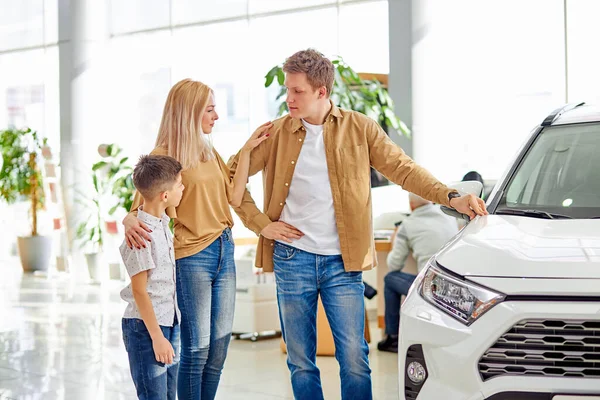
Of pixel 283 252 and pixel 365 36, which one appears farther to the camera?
pixel 365 36

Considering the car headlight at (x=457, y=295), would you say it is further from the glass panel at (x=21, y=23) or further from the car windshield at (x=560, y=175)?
the glass panel at (x=21, y=23)

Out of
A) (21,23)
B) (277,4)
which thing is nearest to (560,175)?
(277,4)

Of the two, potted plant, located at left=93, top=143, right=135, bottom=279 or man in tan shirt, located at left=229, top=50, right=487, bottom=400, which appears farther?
potted plant, located at left=93, top=143, right=135, bottom=279

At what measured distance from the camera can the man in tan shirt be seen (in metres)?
2.94

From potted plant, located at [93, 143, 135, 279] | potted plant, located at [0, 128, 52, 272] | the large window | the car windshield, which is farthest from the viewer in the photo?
potted plant, located at [0, 128, 52, 272]

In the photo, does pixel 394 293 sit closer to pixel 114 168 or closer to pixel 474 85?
pixel 474 85

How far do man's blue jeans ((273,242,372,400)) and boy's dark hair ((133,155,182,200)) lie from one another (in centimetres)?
53

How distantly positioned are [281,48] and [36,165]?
12.2 ft

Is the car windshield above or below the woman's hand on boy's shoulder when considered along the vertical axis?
above

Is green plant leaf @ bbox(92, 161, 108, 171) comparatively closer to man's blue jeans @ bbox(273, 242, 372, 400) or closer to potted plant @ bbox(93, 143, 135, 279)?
potted plant @ bbox(93, 143, 135, 279)

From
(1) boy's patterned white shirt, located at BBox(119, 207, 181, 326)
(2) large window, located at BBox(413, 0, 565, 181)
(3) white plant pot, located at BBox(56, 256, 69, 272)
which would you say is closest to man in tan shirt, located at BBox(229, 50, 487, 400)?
(1) boy's patterned white shirt, located at BBox(119, 207, 181, 326)

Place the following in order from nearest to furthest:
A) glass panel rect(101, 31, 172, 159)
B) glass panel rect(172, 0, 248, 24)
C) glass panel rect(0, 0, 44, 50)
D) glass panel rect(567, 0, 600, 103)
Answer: glass panel rect(567, 0, 600, 103), glass panel rect(172, 0, 248, 24), glass panel rect(101, 31, 172, 159), glass panel rect(0, 0, 44, 50)

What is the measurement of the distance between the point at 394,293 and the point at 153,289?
10.4 feet

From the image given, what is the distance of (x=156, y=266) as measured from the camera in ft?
8.85
